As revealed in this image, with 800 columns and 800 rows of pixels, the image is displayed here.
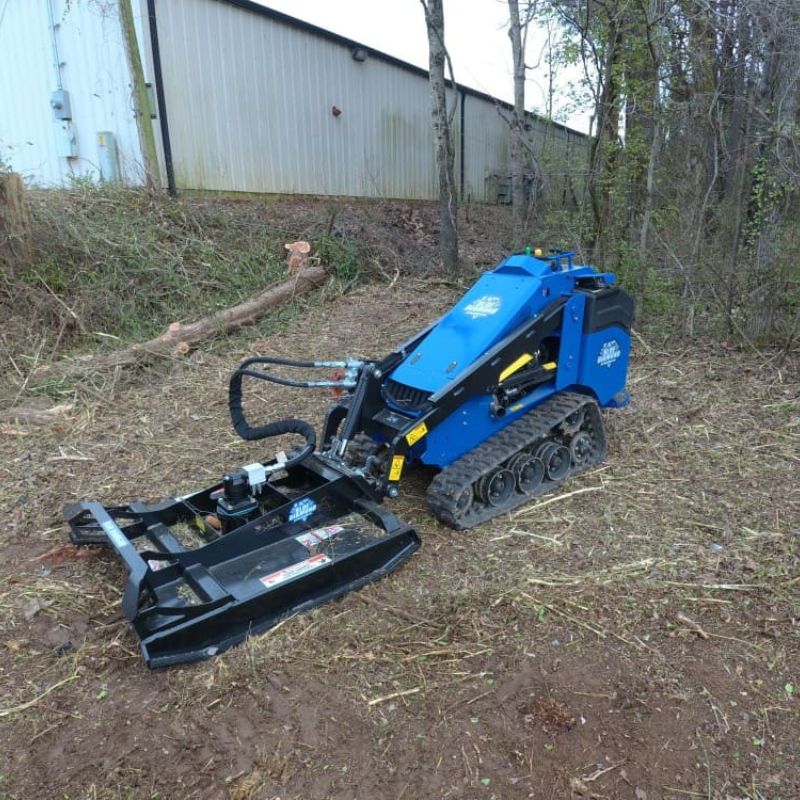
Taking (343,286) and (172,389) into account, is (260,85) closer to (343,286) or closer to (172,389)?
(343,286)

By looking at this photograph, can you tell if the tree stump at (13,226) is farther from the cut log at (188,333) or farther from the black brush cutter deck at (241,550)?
the black brush cutter deck at (241,550)

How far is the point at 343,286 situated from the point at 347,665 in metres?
7.01

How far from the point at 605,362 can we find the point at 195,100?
8.59 meters

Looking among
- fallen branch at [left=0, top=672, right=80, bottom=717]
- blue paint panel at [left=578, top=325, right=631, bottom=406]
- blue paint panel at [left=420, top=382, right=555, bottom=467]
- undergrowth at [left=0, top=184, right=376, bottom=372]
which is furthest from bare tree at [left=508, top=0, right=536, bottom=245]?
fallen branch at [left=0, top=672, right=80, bottom=717]

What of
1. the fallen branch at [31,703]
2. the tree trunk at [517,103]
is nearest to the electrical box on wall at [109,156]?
the tree trunk at [517,103]

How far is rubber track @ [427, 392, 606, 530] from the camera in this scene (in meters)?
3.87

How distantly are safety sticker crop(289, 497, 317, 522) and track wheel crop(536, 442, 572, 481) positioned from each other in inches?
59.9

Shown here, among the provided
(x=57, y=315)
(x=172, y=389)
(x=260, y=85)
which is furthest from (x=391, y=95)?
(x=172, y=389)

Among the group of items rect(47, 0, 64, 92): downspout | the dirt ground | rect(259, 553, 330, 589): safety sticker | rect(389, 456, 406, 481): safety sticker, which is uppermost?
→ rect(47, 0, 64, 92): downspout

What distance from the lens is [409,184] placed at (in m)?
15.0

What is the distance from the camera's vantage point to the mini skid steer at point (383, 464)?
309 cm

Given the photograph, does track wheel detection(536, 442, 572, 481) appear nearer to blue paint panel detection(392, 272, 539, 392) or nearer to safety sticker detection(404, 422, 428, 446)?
blue paint panel detection(392, 272, 539, 392)

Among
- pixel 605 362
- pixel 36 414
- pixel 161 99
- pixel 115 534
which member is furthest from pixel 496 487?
pixel 161 99

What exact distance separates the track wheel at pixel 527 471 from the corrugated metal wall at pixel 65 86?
832cm
